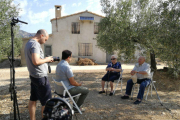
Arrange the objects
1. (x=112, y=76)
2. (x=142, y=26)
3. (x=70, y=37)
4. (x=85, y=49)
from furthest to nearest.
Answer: (x=85, y=49) → (x=70, y=37) → (x=142, y=26) → (x=112, y=76)

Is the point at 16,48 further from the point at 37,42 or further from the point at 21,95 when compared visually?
the point at 37,42

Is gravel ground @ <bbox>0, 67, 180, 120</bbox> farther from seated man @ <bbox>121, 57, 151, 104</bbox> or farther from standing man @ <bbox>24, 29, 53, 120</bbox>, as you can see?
standing man @ <bbox>24, 29, 53, 120</bbox>

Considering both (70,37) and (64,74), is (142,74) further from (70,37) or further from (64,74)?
(70,37)

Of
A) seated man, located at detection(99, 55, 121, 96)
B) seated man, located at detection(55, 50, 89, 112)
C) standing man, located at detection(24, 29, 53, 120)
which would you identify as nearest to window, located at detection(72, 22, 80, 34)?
seated man, located at detection(99, 55, 121, 96)

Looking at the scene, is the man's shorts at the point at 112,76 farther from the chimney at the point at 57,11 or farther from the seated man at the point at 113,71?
the chimney at the point at 57,11

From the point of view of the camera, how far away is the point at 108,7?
24.0 ft

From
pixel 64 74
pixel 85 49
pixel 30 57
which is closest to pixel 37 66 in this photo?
pixel 30 57

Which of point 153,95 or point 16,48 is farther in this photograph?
point 16,48

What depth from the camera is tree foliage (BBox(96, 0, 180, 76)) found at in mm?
4289

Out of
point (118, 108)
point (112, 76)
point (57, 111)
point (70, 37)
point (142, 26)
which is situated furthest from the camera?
point (70, 37)

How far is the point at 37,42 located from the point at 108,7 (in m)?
6.07

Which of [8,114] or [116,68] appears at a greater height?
[116,68]

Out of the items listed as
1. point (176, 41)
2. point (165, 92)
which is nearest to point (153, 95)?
point (165, 92)

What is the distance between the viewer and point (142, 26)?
6.10m
